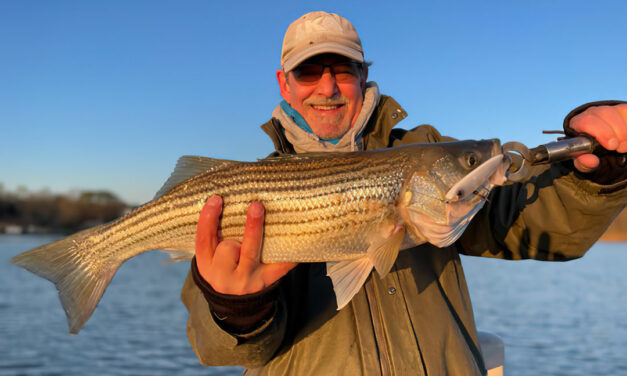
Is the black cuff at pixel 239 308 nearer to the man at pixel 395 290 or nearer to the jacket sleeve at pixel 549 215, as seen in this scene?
the man at pixel 395 290

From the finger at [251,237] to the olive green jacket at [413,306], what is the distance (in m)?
0.41

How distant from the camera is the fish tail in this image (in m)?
3.62

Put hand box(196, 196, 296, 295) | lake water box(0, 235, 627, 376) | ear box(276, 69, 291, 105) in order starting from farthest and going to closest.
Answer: lake water box(0, 235, 627, 376) < ear box(276, 69, 291, 105) < hand box(196, 196, 296, 295)

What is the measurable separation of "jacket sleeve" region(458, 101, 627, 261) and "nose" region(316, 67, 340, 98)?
66.3 inches

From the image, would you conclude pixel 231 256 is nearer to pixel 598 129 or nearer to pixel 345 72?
pixel 345 72

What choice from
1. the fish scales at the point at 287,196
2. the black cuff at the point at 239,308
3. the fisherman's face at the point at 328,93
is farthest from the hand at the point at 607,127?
the black cuff at the point at 239,308

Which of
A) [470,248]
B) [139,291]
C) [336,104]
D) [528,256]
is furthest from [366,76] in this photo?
[139,291]

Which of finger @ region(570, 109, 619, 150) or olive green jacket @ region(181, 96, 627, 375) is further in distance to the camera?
olive green jacket @ region(181, 96, 627, 375)

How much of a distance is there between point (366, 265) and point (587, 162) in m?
1.60

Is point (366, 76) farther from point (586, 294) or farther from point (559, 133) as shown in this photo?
point (586, 294)

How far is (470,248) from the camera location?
3.90 m

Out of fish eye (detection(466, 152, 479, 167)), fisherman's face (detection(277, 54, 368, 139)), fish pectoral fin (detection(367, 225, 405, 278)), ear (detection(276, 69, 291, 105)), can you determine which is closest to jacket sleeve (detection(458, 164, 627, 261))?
fish eye (detection(466, 152, 479, 167))

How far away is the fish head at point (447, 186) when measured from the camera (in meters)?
3.14

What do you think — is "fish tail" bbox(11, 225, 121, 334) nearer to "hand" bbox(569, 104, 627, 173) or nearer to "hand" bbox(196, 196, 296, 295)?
"hand" bbox(196, 196, 296, 295)
